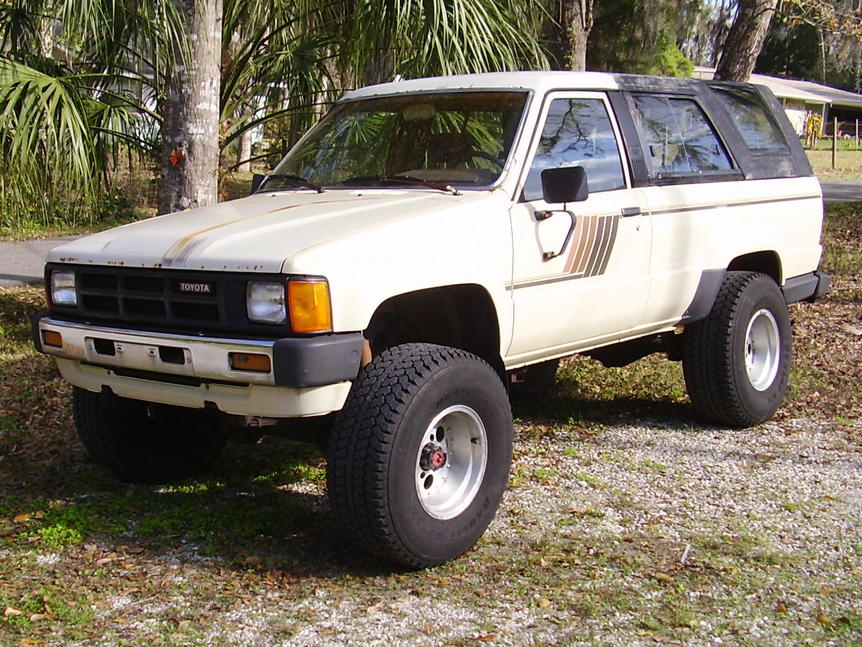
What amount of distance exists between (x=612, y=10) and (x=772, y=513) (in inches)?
787

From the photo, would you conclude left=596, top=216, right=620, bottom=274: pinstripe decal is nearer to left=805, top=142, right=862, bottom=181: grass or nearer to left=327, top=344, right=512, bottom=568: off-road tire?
left=327, top=344, right=512, bottom=568: off-road tire

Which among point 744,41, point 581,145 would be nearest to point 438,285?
point 581,145

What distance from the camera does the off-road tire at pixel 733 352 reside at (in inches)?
231

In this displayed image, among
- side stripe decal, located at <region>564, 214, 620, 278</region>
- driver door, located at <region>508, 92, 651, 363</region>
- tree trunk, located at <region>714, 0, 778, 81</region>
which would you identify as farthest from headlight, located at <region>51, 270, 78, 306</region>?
tree trunk, located at <region>714, 0, 778, 81</region>

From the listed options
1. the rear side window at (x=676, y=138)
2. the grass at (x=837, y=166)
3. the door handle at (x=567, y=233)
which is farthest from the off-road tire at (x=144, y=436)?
the grass at (x=837, y=166)

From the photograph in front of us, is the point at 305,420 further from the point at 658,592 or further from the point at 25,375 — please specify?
the point at 25,375

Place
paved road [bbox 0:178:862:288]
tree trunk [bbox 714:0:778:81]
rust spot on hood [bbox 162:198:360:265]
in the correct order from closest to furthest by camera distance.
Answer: rust spot on hood [bbox 162:198:360:265] < paved road [bbox 0:178:862:288] < tree trunk [bbox 714:0:778:81]

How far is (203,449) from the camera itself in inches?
206

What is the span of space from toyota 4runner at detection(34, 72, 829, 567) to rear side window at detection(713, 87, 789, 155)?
0.06ft

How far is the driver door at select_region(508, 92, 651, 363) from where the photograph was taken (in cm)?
465

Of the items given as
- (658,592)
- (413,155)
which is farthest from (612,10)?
(658,592)

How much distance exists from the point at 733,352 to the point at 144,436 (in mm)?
3213

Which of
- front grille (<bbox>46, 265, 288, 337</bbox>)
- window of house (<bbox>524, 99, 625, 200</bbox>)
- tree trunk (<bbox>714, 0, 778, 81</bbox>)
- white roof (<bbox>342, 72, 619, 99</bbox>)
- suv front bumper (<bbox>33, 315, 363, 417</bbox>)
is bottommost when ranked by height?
suv front bumper (<bbox>33, 315, 363, 417</bbox>)

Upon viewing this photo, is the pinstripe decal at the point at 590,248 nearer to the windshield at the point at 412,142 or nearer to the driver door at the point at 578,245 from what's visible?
the driver door at the point at 578,245
